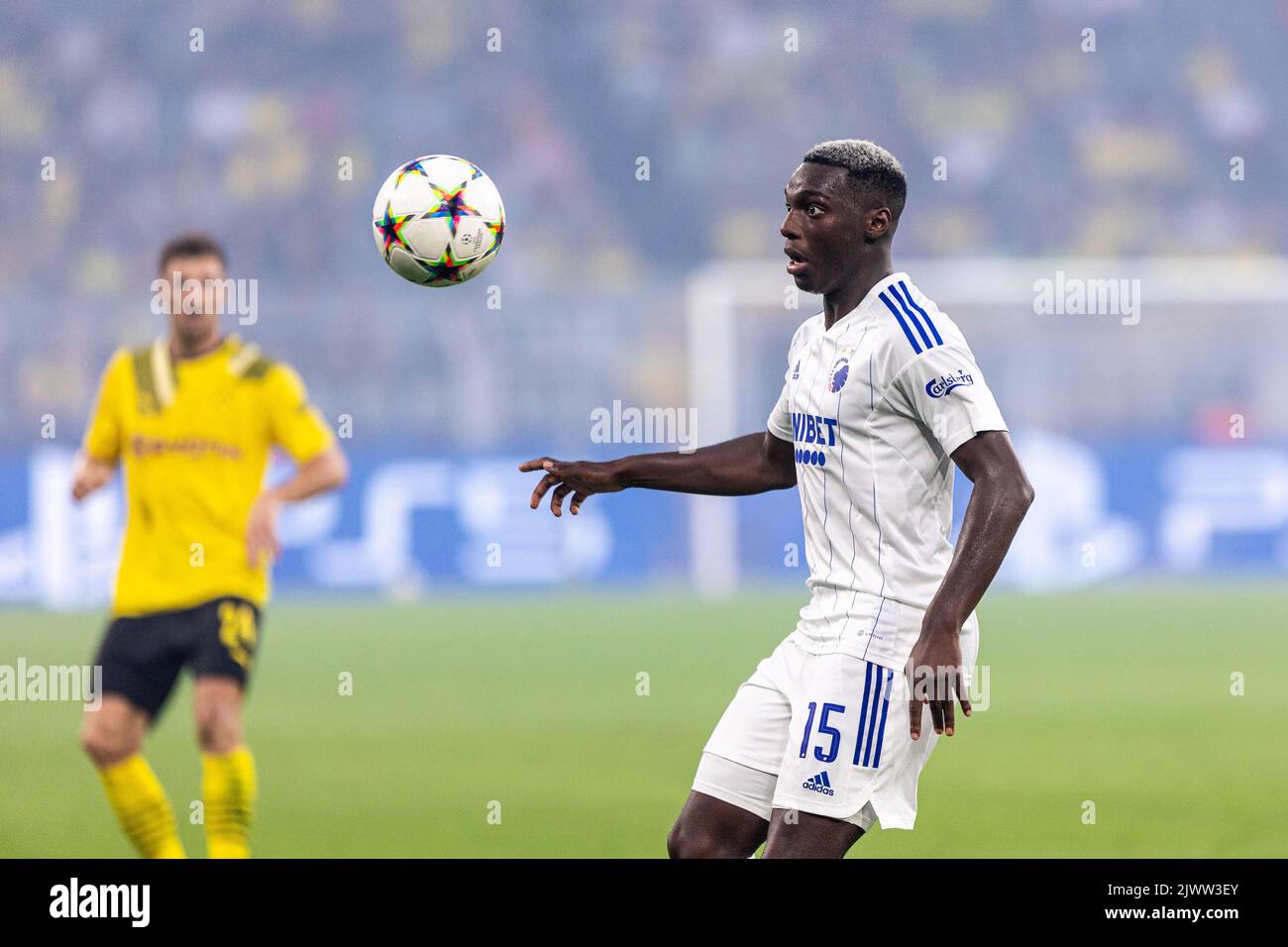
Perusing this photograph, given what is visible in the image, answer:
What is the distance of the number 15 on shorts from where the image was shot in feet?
13.5

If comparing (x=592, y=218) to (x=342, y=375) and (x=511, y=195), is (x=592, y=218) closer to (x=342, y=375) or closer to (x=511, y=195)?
(x=511, y=195)

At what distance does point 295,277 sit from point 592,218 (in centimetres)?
418

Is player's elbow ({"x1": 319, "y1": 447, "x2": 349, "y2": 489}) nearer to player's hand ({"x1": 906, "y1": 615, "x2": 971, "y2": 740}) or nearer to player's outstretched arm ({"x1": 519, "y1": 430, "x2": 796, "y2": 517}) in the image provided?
player's outstretched arm ({"x1": 519, "y1": 430, "x2": 796, "y2": 517})

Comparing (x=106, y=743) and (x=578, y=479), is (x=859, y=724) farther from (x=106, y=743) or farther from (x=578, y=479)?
(x=106, y=743)

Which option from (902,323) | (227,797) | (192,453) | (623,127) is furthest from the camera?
(623,127)

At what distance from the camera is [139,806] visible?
6.06 m

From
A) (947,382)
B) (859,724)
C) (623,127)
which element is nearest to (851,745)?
(859,724)

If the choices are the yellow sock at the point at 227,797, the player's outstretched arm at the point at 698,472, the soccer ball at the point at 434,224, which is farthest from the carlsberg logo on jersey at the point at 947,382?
the yellow sock at the point at 227,797

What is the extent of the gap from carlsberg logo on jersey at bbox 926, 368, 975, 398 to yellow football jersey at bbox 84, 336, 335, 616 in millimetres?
3139

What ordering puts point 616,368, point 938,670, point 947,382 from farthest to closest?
point 616,368, point 947,382, point 938,670

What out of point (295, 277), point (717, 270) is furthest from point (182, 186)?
point (717, 270)

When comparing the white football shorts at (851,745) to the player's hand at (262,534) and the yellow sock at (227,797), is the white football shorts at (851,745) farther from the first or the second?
the player's hand at (262,534)

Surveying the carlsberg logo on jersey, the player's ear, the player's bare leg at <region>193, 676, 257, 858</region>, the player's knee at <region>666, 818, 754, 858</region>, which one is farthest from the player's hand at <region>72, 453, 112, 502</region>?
the carlsberg logo on jersey

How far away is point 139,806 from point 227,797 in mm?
308
